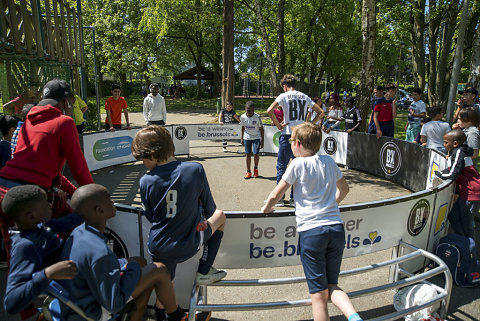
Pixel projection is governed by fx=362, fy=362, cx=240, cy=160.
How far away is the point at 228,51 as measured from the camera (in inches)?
677

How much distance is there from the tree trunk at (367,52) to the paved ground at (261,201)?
120 inches

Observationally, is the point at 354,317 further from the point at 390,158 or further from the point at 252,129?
the point at 390,158

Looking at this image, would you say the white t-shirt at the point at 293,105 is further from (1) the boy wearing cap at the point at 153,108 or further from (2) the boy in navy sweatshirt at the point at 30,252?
(1) the boy wearing cap at the point at 153,108

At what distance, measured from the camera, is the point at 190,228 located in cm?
282

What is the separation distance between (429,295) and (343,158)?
748 cm

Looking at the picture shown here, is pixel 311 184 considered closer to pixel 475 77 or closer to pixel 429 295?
pixel 429 295

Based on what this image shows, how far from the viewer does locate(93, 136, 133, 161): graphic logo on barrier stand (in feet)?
32.7

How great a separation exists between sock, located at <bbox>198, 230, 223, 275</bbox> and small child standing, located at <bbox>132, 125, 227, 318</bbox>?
10.8 inches

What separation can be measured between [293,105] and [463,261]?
360 centimetres

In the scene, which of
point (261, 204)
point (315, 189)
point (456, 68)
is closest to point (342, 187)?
point (315, 189)

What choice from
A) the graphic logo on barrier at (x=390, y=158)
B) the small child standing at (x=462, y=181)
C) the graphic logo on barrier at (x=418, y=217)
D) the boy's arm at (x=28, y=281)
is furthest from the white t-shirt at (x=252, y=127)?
the boy's arm at (x=28, y=281)

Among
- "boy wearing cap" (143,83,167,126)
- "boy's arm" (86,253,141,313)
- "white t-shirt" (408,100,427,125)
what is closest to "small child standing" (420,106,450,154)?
"white t-shirt" (408,100,427,125)

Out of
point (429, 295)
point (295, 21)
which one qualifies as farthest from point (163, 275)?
point (295, 21)

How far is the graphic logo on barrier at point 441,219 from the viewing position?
4.42 metres
